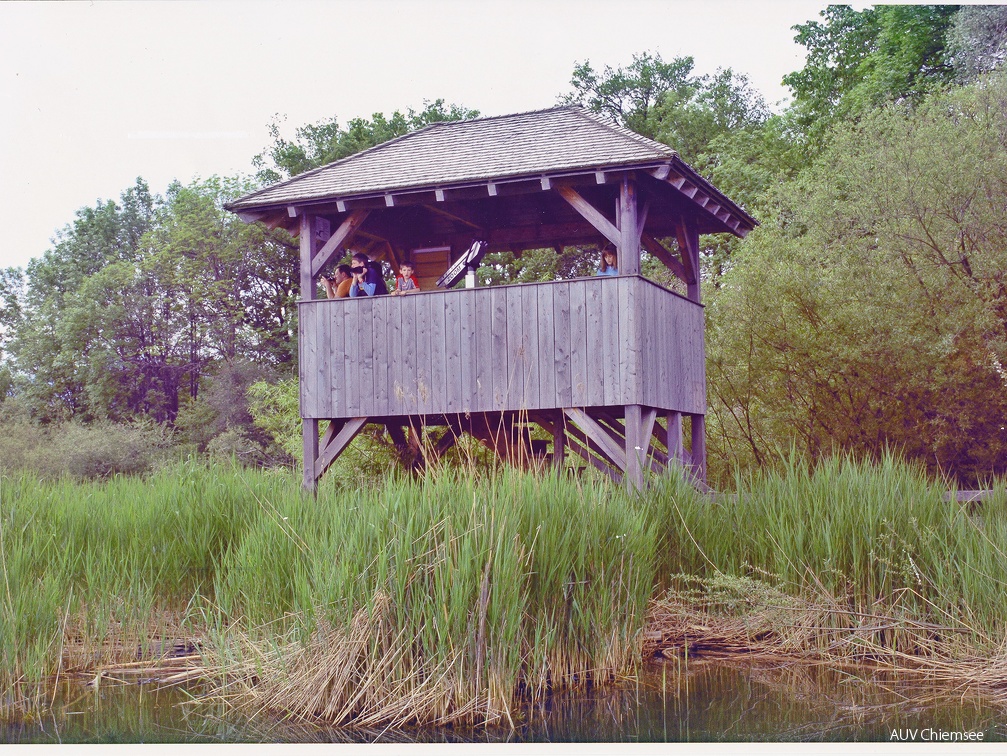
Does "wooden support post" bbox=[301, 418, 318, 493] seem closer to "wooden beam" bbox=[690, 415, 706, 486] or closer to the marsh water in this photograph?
"wooden beam" bbox=[690, 415, 706, 486]

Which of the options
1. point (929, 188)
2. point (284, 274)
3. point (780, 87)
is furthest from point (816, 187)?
point (284, 274)

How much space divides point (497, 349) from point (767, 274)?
20.9 feet

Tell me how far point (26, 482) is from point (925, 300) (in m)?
13.0

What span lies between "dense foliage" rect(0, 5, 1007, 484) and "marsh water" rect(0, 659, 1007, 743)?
539 centimetres

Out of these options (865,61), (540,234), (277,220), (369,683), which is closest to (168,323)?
(277,220)

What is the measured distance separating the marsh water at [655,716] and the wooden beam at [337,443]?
6747 mm

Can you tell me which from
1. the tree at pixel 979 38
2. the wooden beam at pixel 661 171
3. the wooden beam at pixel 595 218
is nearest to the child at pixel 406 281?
the wooden beam at pixel 595 218

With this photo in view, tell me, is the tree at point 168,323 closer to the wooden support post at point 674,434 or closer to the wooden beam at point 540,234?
the wooden beam at point 540,234

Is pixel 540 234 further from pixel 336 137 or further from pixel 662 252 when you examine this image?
pixel 336 137

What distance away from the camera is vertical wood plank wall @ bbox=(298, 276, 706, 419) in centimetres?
1284

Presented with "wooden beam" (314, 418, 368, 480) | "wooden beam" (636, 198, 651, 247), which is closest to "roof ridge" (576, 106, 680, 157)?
"wooden beam" (636, 198, 651, 247)

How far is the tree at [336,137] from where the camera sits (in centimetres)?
3325

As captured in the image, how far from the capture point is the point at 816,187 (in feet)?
66.0

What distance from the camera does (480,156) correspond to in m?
14.2
